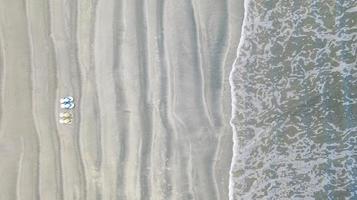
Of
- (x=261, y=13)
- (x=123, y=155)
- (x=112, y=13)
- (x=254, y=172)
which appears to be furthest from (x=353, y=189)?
(x=112, y=13)

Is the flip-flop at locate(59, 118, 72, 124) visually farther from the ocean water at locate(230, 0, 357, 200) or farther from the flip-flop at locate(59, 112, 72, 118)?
the ocean water at locate(230, 0, 357, 200)

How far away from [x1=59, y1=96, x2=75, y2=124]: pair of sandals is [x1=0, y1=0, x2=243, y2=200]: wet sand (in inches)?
0.9

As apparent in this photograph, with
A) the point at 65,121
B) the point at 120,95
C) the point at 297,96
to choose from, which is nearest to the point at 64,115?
the point at 65,121

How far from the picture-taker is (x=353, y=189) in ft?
7.09

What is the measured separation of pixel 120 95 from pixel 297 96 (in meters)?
0.84

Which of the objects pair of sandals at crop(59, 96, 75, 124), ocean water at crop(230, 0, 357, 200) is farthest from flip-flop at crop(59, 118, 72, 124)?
ocean water at crop(230, 0, 357, 200)

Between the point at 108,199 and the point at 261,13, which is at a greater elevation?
the point at 261,13

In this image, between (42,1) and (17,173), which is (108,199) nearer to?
(17,173)

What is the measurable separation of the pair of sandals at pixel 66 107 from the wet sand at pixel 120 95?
2cm

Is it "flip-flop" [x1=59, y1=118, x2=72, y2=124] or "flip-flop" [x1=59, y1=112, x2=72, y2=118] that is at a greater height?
"flip-flop" [x1=59, y1=112, x2=72, y2=118]

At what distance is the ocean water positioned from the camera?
211 centimetres

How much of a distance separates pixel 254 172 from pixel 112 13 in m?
1.02

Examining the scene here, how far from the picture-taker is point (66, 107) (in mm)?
2100

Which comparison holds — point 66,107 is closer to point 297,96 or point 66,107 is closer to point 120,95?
point 120,95
